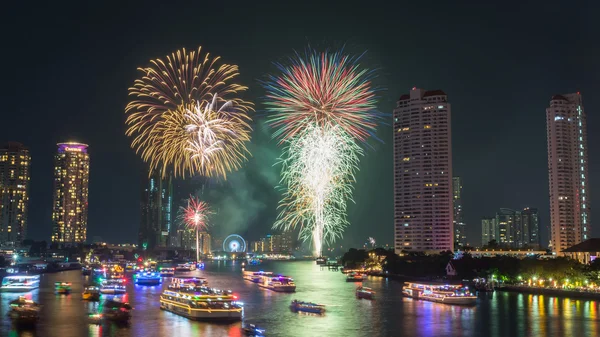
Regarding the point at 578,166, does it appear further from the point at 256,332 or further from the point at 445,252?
the point at 256,332

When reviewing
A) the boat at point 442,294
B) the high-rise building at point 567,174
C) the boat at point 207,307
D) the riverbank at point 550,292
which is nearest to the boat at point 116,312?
the boat at point 207,307

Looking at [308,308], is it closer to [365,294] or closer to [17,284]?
[365,294]

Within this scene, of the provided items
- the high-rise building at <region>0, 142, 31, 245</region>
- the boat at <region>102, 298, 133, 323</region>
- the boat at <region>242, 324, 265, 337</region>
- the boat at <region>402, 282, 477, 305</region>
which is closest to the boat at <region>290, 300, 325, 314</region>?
the boat at <region>242, 324, 265, 337</region>

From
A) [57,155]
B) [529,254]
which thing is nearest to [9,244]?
[57,155]

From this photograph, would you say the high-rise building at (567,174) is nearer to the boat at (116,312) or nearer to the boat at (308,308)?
the boat at (308,308)

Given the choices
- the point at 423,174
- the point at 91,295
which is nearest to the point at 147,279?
the point at 91,295

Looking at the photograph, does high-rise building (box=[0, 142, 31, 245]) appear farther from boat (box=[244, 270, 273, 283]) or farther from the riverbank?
the riverbank
